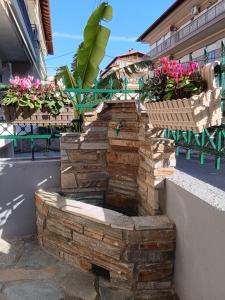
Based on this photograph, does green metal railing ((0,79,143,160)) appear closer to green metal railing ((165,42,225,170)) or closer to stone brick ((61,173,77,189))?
stone brick ((61,173,77,189))

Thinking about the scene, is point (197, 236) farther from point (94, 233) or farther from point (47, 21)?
point (47, 21)

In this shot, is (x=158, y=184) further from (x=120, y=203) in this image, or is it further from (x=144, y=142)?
(x=120, y=203)

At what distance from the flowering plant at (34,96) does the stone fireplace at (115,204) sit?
50 cm

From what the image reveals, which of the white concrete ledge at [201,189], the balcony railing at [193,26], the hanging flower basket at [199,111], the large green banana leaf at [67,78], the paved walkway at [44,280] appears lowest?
the paved walkway at [44,280]

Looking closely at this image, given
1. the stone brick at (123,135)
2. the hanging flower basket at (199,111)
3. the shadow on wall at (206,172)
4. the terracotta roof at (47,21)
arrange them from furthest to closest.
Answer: the terracotta roof at (47,21)
the stone brick at (123,135)
the shadow on wall at (206,172)
the hanging flower basket at (199,111)

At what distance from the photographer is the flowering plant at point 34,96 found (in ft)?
14.9

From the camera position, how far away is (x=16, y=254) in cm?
461

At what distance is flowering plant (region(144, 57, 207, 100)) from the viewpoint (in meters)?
2.67

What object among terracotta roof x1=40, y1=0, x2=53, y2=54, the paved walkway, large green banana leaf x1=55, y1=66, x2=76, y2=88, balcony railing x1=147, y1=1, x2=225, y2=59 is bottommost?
the paved walkway

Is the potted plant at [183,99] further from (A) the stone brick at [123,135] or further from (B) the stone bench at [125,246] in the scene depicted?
(B) the stone bench at [125,246]

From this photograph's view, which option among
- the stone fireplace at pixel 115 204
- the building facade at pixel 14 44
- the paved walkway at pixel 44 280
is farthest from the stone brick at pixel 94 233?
the building facade at pixel 14 44

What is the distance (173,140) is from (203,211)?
1263 mm

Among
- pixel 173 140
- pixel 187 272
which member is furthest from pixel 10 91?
pixel 187 272

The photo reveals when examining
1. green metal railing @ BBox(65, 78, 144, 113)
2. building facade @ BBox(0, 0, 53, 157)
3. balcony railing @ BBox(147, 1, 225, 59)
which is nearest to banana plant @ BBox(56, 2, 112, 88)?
green metal railing @ BBox(65, 78, 144, 113)
